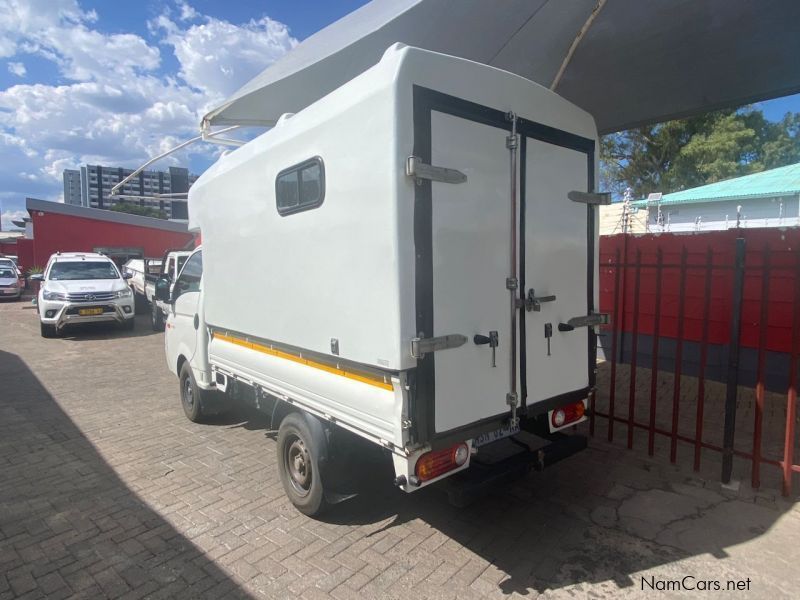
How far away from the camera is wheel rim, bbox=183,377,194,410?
581 centimetres

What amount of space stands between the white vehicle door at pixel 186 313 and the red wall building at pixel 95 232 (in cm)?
1906

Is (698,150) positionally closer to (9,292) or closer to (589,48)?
(589,48)

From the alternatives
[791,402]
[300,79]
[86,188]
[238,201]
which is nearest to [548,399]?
[791,402]

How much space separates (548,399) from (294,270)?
2079mm

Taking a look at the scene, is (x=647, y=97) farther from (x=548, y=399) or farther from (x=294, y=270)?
(x=294, y=270)

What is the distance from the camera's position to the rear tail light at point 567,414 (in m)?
3.62

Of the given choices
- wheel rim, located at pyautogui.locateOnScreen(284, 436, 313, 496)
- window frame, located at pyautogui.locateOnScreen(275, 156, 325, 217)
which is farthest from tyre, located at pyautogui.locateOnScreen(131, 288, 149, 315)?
window frame, located at pyautogui.locateOnScreen(275, 156, 325, 217)

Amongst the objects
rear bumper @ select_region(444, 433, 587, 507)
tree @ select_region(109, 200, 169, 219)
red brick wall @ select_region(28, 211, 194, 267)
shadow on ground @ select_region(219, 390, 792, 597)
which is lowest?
shadow on ground @ select_region(219, 390, 792, 597)

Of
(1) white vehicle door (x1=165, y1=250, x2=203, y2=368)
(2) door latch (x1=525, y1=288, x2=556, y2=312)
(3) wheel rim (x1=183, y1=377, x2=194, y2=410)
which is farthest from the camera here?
(3) wheel rim (x1=183, y1=377, x2=194, y2=410)

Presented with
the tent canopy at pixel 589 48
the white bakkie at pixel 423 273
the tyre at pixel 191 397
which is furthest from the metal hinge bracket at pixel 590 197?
the tyre at pixel 191 397

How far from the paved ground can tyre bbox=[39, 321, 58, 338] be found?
8351 millimetres

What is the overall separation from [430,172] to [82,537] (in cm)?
351

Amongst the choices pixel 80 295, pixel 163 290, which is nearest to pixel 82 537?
pixel 163 290

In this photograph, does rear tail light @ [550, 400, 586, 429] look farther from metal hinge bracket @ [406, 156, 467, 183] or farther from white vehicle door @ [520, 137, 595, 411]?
metal hinge bracket @ [406, 156, 467, 183]
